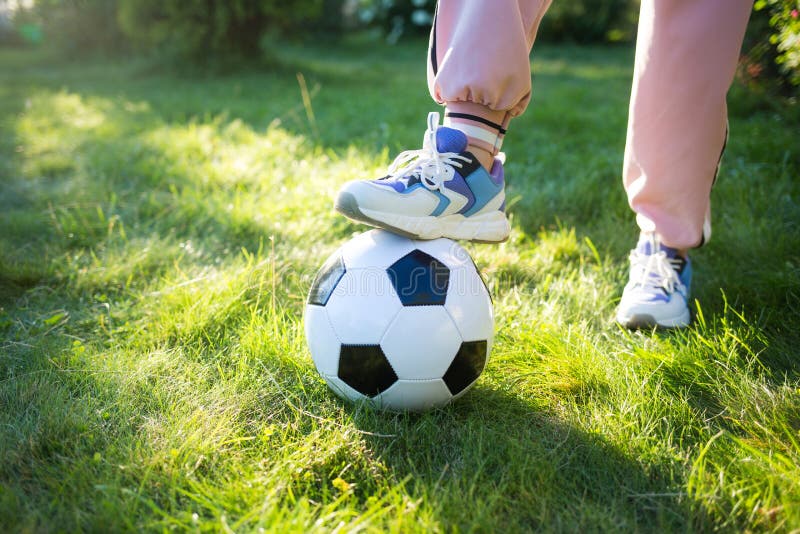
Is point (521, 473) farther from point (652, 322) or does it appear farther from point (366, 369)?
point (652, 322)

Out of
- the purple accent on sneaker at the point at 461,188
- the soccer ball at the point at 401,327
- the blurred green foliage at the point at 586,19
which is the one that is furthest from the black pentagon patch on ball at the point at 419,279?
the blurred green foliage at the point at 586,19

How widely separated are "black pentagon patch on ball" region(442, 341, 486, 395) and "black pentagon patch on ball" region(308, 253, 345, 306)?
38 cm

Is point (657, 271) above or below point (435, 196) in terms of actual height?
below

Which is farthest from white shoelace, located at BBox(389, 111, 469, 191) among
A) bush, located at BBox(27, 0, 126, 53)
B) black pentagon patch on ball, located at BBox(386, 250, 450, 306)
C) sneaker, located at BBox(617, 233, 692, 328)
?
bush, located at BBox(27, 0, 126, 53)

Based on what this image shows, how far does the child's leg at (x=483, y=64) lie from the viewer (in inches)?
70.8

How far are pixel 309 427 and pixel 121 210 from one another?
6.88 feet

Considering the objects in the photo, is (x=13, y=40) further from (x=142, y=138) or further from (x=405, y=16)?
(x=142, y=138)

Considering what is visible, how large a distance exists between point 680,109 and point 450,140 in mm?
748

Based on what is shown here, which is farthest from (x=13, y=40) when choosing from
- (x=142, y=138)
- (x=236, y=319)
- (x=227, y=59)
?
(x=236, y=319)

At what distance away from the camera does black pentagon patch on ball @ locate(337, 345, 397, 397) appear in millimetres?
1569

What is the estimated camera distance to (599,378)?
5.73 feet

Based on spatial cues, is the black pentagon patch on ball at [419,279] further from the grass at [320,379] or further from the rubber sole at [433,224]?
the grass at [320,379]

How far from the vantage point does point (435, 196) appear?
1.75 meters

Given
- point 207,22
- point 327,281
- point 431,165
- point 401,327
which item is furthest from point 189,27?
point 401,327
